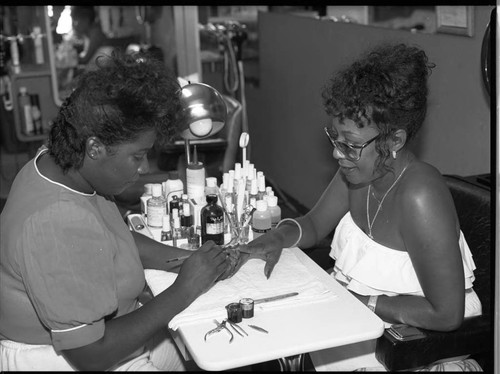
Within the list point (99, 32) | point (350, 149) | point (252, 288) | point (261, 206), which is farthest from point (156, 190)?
point (99, 32)

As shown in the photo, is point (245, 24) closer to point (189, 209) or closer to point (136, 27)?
point (136, 27)

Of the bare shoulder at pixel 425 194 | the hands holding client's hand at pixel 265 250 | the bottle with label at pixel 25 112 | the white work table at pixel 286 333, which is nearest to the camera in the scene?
the white work table at pixel 286 333

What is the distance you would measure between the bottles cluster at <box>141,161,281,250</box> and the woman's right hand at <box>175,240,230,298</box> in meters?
0.40

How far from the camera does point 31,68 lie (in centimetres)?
466

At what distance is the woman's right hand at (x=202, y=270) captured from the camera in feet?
5.84

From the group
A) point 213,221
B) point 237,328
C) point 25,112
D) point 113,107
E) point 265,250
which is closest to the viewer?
point 113,107

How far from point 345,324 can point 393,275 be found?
28 cm

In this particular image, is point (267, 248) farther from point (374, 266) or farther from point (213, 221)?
point (374, 266)

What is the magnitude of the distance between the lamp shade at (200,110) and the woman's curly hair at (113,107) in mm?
682

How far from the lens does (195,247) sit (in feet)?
7.57

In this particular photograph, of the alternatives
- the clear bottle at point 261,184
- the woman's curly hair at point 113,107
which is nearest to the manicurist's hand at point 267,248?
the clear bottle at point 261,184

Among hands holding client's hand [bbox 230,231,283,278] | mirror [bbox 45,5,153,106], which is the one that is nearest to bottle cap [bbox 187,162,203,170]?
hands holding client's hand [bbox 230,231,283,278]

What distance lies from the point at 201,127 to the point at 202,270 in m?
0.76

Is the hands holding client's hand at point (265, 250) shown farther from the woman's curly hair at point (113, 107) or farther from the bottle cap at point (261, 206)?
the woman's curly hair at point (113, 107)
